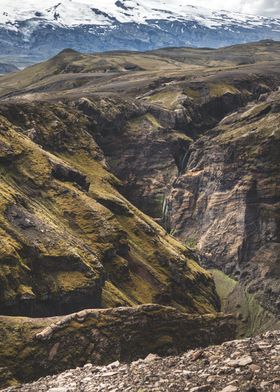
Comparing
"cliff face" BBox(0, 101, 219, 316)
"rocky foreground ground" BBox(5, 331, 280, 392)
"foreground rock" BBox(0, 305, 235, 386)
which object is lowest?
"cliff face" BBox(0, 101, 219, 316)

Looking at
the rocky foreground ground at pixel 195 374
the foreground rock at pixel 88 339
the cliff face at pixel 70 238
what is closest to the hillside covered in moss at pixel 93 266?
the foreground rock at pixel 88 339

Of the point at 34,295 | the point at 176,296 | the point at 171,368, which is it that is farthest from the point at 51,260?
the point at 171,368

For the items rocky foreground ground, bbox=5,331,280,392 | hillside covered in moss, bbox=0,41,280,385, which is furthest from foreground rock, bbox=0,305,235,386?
rocky foreground ground, bbox=5,331,280,392

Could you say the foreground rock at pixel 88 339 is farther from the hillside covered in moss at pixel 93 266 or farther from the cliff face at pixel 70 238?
the cliff face at pixel 70 238

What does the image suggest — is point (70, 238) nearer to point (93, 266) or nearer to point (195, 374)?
point (93, 266)

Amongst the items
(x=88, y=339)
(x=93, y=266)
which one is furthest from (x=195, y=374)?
(x=93, y=266)

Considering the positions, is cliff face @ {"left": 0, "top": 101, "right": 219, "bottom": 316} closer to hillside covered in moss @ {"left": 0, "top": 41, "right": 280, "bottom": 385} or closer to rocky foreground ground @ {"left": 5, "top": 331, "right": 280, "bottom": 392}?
hillside covered in moss @ {"left": 0, "top": 41, "right": 280, "bottom": 385}

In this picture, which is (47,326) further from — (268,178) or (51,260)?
(268,178)
